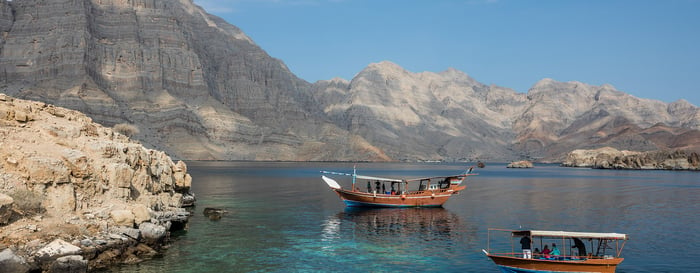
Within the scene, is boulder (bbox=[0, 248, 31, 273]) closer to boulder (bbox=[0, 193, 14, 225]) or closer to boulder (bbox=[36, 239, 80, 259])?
boulder (bbox=[36, 239, 80, 259])

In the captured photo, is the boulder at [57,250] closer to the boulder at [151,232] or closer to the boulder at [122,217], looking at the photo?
the boulder at [122,217]

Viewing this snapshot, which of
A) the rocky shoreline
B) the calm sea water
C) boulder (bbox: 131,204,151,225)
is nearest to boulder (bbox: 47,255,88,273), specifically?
the rocky shoreline

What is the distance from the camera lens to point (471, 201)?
80750mm

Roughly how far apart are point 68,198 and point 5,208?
5.30m

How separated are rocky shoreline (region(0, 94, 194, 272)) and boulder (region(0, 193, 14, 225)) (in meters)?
0.05

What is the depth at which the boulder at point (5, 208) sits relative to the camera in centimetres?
3017

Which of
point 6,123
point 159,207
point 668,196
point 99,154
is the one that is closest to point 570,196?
point 668,196

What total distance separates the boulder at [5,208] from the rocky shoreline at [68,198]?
1.9 inches

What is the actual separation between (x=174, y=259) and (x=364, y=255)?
13.4 m

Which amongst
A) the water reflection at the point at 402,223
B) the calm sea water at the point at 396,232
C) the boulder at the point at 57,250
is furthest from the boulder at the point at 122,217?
the water reflection at the point at 402,223

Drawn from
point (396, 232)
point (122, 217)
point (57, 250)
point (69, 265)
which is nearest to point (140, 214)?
point (122, 217)

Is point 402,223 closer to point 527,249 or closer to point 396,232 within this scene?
point 396,232

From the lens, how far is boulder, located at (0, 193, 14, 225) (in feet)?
99.0

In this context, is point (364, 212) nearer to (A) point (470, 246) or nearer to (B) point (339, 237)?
(B) point (339, 237)
